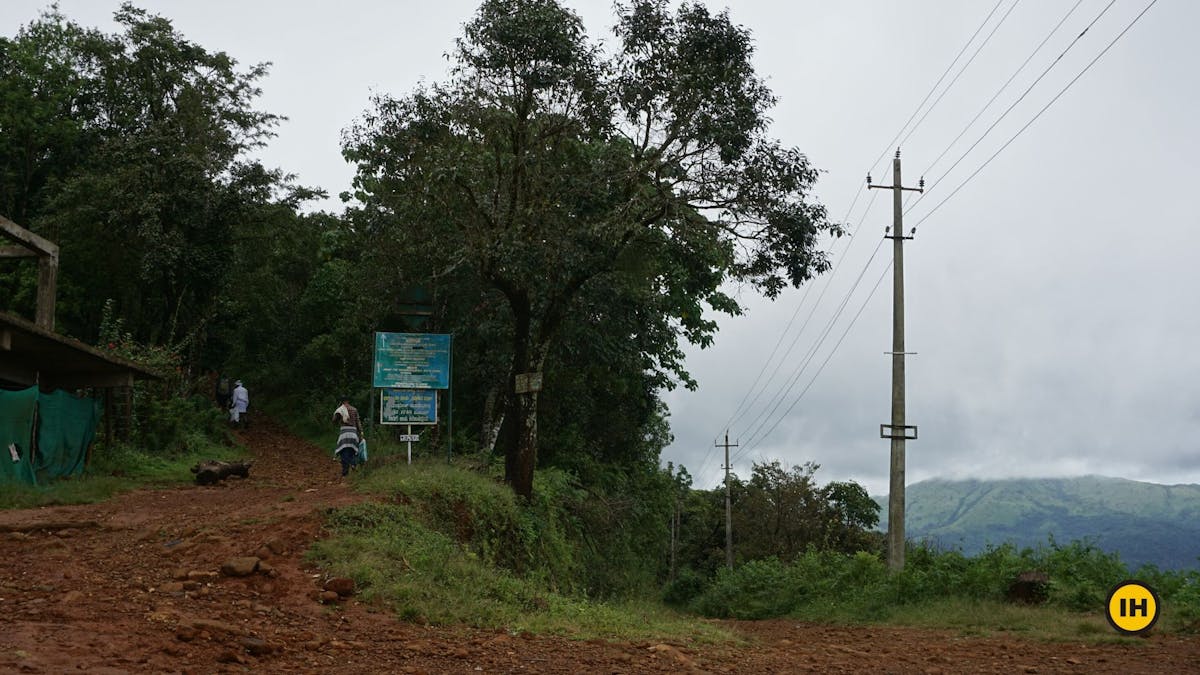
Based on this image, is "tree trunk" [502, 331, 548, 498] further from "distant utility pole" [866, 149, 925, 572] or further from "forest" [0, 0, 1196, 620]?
"distant utility pole" [866, 149, 925, 572]

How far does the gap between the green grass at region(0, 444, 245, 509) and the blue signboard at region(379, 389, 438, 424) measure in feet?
15.7

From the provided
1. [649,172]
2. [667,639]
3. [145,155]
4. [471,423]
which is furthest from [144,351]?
[667,639]

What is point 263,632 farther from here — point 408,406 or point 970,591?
point 970,591

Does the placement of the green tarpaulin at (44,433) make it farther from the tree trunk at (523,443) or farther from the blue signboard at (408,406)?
the tree trunk at (523,443)

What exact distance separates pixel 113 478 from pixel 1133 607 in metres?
16.8

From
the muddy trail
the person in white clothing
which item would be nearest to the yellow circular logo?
the muddy trail

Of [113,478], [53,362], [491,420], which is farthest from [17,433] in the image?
[491,420]

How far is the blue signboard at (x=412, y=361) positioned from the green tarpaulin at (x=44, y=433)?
19.5ft

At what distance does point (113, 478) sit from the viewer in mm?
17672

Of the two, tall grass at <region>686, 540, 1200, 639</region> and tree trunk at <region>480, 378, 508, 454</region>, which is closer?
tall grass at <region>686, 540, 1200, 639</region>

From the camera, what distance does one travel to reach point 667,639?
34.0 ft

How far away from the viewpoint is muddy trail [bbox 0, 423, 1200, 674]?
717 cm

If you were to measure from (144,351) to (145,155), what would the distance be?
6561 millimetres

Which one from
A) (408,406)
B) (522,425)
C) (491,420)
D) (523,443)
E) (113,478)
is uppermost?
(408,406)
